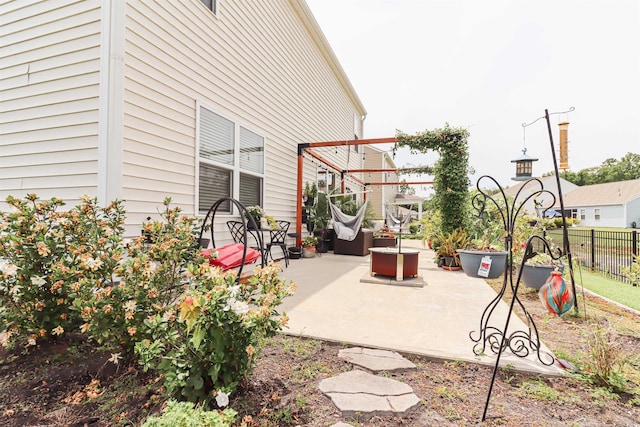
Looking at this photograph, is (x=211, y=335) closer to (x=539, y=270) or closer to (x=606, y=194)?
(x=539, y=270)

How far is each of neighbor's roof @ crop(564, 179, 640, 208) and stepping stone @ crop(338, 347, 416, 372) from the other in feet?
108

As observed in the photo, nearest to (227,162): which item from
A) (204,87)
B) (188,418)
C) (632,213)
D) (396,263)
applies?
(204,87)

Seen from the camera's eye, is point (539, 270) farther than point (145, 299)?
Yes

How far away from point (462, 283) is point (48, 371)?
14.6 feet

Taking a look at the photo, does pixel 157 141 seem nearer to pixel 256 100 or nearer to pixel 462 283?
pixel 256 100

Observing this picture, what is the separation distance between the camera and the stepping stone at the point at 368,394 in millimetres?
1485

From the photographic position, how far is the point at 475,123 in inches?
232

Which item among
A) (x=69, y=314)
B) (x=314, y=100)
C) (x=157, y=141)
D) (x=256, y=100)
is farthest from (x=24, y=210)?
(x=314, y=100)

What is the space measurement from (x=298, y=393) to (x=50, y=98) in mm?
3859

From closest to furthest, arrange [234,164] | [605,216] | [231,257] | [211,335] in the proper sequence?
[211,335], [231,257], [234,164], [605,216]

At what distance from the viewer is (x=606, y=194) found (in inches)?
1074

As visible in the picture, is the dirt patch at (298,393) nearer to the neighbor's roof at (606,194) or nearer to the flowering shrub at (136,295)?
the flowering shrub at (136,295)

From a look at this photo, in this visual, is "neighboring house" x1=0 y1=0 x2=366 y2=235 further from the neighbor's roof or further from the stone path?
the neighbor's roof

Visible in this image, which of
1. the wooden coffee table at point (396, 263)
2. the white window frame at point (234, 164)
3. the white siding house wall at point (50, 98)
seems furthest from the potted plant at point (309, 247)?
the white siding house wall at point (50, 98)
